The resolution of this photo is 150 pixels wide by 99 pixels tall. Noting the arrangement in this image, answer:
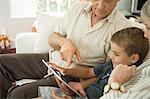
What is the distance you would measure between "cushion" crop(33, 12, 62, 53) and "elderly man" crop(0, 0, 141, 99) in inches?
12.2

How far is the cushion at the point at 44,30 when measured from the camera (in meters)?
2.14

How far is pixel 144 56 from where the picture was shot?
1279 millimetres

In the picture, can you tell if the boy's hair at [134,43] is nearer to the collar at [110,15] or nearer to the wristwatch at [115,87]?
the wristwatch at [115,87]

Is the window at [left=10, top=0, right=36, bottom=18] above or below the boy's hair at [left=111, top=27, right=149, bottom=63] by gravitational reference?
below

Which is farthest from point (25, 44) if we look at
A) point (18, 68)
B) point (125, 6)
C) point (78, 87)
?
point (125, 6)

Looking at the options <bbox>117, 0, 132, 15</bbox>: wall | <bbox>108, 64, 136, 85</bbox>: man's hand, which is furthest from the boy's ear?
<bbox>117, 0, 132, 15</bbox>: wall

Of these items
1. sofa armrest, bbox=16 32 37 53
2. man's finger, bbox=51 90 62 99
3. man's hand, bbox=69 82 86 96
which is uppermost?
sofa armrest, bbox=16 32 37 53

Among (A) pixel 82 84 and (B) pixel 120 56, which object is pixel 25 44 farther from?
(B) pixel 120 56

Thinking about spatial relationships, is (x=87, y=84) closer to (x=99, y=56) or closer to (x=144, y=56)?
(x=99, y=56)

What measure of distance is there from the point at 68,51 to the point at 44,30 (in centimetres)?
63

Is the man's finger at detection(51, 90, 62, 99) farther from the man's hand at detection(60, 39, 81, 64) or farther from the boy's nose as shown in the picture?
the boy's nose

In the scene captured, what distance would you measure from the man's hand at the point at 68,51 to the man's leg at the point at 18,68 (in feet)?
1.23

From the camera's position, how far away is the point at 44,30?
2.16 meters

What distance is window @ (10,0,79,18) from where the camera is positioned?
3.24 m
